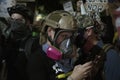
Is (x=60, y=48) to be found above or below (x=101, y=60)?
above

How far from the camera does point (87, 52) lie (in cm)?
488

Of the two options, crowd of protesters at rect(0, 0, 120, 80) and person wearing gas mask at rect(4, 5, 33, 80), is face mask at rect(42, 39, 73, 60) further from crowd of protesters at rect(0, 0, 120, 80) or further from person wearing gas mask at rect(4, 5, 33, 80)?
person wearing gas mask at rect(4, 5, 33, 80)

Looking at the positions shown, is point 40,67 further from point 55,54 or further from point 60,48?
point 60,48

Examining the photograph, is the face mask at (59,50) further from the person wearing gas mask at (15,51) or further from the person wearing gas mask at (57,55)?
the person wearing gas mask at (15,51)

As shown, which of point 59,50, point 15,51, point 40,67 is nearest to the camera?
point 40,67

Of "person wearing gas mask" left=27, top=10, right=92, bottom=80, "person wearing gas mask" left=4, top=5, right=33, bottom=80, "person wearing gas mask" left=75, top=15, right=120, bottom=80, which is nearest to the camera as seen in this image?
"person wearing gas mask" left=27, top=10, right=92, bottom=80

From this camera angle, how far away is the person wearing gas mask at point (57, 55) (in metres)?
4.27

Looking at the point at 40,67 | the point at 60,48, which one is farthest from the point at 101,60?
the point at 40,67

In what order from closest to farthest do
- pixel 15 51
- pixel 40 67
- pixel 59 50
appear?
1. pixel 40 67
2. pixel 59 50
3. pixel 15 51

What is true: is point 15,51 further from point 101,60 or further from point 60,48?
point 101,60

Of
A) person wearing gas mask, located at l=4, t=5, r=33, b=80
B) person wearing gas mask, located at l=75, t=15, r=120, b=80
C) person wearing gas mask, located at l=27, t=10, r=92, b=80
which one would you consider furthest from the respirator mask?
person wearing gas mask, located at l=4, t=5, r=33, b=80

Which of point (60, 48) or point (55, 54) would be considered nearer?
point (55, 54)

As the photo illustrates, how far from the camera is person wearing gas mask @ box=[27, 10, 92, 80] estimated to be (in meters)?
4.27

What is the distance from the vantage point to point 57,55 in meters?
4.33
